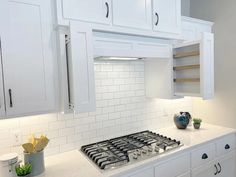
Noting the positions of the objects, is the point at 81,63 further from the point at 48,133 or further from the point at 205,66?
the point at 205,66

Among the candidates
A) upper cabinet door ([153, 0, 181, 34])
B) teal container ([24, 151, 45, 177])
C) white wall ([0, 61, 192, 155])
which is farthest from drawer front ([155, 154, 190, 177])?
upper cabinet door ([153, 0, 181, 34])

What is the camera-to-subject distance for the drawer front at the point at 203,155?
71.4 inches

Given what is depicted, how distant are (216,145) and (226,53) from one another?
1.12 metres

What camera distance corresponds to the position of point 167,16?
1.86 m

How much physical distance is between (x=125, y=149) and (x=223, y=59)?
1683mm

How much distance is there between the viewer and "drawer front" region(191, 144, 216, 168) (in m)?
1.81

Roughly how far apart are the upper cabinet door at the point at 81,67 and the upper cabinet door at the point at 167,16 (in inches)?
29.7

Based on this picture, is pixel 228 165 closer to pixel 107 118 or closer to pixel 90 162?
pixel 107 118

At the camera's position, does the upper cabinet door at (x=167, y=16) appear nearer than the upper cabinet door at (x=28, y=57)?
No

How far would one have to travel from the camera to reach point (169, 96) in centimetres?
211

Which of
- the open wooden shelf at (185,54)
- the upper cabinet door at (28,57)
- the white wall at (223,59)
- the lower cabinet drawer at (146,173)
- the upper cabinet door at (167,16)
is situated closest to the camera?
the upper cabinet door at (28,57)

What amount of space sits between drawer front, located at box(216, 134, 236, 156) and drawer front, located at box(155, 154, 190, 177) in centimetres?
53

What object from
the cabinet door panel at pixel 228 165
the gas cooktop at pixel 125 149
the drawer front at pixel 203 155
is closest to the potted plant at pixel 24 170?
the gas cooktop at pixel 125 149

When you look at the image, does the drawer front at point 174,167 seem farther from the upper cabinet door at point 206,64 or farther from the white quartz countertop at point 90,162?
the upper cabinet door at point 206,64
